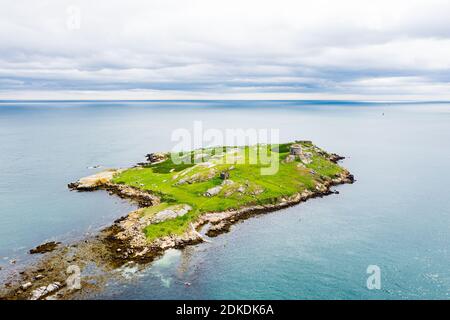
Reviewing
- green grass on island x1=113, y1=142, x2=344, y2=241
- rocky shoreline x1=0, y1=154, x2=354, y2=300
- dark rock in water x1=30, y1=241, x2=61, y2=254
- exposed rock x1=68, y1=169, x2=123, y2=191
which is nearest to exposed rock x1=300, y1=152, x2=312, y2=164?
green grass on island x1=113, y1=142, x2=344, y2=241

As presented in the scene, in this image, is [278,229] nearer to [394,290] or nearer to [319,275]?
[319,275]

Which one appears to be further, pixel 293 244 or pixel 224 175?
pixel 224 175

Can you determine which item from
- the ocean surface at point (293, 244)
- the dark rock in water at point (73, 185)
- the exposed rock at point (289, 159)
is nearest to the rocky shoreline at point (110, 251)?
the ocean surface at point (293, 244)

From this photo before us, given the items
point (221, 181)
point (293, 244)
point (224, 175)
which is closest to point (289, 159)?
point (224, 175)

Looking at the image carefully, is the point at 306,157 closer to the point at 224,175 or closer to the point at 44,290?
the point at 224,175

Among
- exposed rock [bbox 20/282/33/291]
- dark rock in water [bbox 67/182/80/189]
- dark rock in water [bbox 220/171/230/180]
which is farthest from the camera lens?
dark rock in water [bbox 67/182/80/189]

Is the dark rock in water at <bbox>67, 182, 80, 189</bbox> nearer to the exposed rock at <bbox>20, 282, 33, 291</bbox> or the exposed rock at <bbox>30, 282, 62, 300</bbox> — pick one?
the exposed rock at <bbox>20, 282, 33, 291</bbox>
